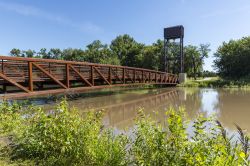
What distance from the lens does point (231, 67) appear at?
35.8 meters

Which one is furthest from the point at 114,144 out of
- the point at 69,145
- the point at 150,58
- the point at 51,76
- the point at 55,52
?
the point at 55,52

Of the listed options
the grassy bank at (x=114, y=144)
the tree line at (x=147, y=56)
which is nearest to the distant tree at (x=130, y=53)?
the tree line at (x=147, y=56)

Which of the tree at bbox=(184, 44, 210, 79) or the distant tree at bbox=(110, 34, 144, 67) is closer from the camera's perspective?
the tree at bbox=(184, 44, 210, 79)

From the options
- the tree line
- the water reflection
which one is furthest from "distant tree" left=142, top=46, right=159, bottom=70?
the water reflection

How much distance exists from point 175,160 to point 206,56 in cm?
4455

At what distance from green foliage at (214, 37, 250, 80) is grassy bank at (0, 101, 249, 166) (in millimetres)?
33559

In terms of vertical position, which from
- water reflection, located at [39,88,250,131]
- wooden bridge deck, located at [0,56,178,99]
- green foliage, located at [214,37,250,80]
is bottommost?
water reflection, located at [39,88,250,131]

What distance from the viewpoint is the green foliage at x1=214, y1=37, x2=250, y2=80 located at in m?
34.2

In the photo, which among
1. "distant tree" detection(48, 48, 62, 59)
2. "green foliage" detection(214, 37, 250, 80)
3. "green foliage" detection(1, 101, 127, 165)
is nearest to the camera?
"green foliage" detection(1, 101, 127, 165)

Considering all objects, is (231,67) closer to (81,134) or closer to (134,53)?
(134,53)

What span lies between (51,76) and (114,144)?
317 inches

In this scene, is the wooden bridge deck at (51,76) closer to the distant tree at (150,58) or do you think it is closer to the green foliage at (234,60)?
the green foliage at (234,60)

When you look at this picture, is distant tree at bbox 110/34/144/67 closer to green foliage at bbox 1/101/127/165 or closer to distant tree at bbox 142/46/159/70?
distant tree at bbox 142/46/159/70

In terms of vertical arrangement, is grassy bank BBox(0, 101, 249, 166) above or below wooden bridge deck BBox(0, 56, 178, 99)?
below
